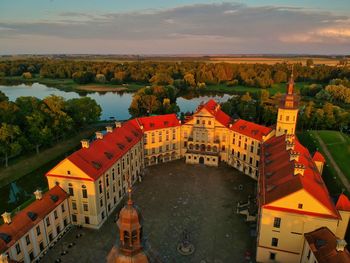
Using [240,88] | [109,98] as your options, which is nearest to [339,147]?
[240,88]

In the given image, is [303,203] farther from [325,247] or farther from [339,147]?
[339,147]

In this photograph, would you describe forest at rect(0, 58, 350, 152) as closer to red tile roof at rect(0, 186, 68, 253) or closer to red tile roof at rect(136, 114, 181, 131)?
red tile roof at rect(136, 114, 181, 131)

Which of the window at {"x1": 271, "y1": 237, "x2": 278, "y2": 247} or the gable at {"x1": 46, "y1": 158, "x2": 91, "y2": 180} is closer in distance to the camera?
the window at {"x1": 271, "y1": 237, "x2": 278, "y2": 247}

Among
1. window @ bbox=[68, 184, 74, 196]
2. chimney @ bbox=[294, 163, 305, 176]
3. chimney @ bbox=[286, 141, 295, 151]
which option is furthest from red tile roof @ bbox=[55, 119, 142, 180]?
chimney @ bbox=[286, 141, 295, 151]

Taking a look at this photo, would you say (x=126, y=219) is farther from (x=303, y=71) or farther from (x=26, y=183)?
(x=303, y=71)

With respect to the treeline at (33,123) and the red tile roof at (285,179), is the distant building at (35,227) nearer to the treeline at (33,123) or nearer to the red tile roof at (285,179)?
the treeline at (33,123)

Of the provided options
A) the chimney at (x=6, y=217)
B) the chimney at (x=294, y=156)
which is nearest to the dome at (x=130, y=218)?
the chimney at (x=6, y=217)
